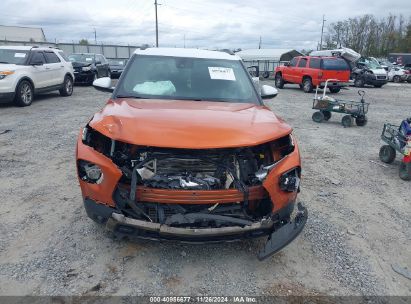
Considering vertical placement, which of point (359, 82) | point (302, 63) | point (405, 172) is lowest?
point (359, 82)

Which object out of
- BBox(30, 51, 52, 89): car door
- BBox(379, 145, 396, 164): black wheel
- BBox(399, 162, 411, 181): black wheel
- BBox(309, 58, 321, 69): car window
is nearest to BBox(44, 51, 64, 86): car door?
BBox(30, 51, 52, 89): car door

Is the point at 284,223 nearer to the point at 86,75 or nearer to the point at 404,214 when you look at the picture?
the point at 404,214

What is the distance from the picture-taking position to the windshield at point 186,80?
4.14 m

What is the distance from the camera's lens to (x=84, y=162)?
305 centimetres

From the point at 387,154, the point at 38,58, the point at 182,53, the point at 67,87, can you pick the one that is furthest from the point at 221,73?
the point at 67,87

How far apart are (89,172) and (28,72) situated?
924 cm

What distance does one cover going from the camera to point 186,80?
14.2 ft

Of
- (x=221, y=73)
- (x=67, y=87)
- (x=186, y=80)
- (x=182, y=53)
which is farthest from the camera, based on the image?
(x=67, y=87)

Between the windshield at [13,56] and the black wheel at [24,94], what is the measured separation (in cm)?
70

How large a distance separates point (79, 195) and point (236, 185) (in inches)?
93.4

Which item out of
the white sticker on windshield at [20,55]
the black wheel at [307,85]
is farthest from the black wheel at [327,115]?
the white sticker on windshield at [20,55]

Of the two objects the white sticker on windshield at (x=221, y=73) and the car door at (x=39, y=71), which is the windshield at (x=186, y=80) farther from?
the car door at (x=39, y=71)

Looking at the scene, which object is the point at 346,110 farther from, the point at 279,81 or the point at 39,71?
the point at 279,81

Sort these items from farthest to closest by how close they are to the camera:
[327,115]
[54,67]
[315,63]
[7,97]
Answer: [315,63]
[54,67]
[327,115]
[7,97]
